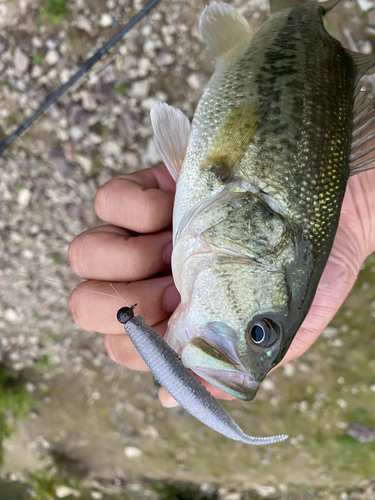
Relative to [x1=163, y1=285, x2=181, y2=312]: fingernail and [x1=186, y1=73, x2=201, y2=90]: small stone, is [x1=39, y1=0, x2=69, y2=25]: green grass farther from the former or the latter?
[x1=163, y1=285, x2=181, y2=312]: fingernail

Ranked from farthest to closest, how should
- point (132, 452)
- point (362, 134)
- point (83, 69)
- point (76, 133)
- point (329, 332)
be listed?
point (132, 452) → point (329, 332) → point (76, 133) → point (83, 69) → point (362, 134)

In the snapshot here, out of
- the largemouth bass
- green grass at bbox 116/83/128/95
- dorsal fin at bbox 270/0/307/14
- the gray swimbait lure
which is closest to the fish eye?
the largemouth bass

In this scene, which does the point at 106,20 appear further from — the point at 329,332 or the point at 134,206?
the point at 329,332

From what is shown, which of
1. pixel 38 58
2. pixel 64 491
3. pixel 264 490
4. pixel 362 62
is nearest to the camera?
pixel 362 62

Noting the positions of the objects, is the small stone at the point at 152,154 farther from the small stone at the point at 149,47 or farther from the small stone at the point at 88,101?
the small stone at the point at 149,47

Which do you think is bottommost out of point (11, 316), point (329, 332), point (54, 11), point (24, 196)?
point (329, 332)

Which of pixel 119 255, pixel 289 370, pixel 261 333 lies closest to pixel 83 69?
pixel 119 255
